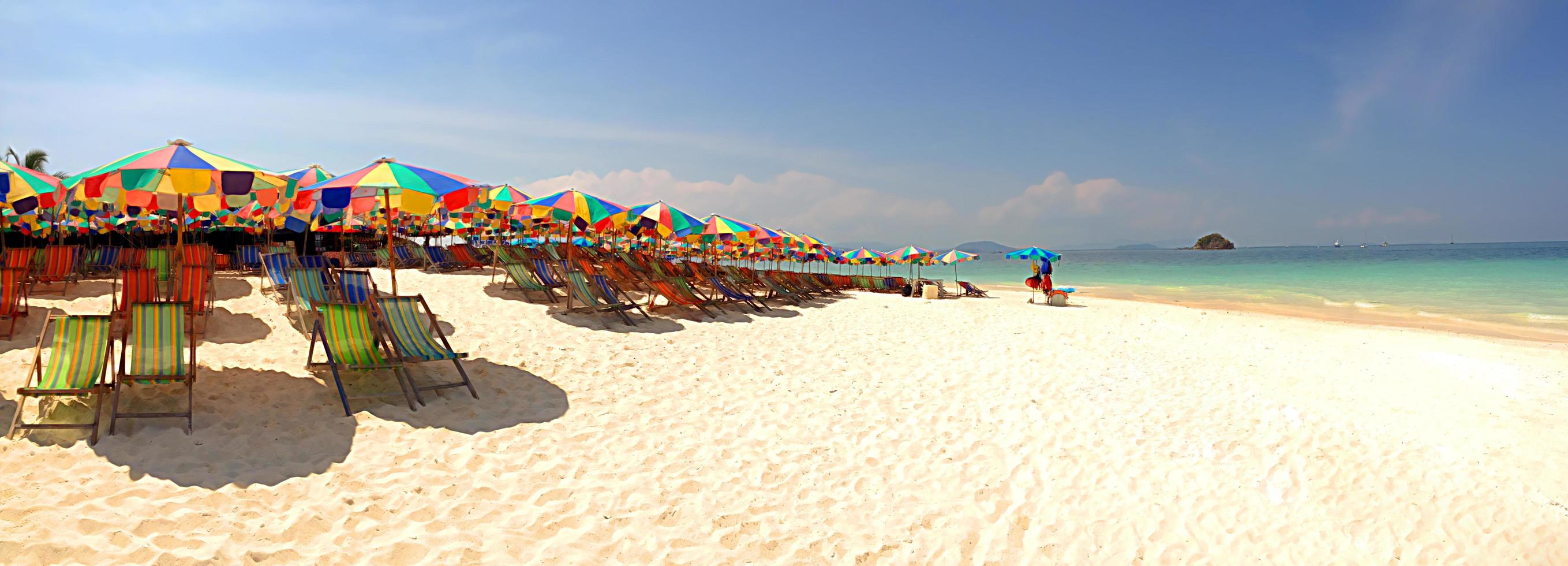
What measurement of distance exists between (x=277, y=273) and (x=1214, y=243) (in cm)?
15951

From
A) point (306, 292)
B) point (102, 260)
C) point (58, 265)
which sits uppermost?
point (102, 260)

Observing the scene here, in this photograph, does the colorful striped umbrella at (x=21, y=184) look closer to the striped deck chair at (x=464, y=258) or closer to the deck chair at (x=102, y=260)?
the deck chair at (x=102, y=260)

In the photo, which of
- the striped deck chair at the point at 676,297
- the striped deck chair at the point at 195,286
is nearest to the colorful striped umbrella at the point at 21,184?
the striped deck chair at the point at 195,286

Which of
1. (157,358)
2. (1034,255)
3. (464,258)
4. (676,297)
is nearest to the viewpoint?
(157,358)

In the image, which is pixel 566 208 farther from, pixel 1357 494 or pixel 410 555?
pixel 1357 494

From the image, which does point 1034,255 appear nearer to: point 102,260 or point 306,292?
point 306,292

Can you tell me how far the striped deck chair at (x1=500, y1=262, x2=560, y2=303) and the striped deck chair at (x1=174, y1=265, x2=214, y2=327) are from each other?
11.7ft

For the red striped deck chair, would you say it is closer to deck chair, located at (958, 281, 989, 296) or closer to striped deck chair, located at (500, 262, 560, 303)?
A: striped deck chair, located at (500, 262, 560, 303)

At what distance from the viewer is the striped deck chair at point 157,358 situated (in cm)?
371

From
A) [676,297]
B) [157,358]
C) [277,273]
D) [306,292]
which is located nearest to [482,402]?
[157,358]

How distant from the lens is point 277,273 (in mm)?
7891

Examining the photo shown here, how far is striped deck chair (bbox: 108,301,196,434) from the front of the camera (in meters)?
3.71

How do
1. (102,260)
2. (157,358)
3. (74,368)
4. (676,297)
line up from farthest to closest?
(102,260), (676,297), (157,358), (74,368)

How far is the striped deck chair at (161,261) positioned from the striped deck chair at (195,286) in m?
2.87
